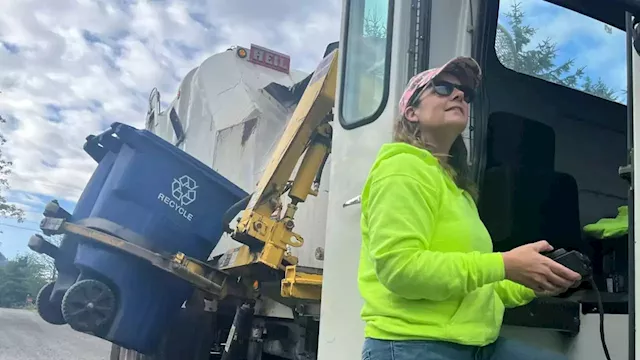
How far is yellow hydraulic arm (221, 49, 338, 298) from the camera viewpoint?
392 cm

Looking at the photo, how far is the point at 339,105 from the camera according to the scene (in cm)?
249

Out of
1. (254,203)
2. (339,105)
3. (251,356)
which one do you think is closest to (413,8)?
(339,105)

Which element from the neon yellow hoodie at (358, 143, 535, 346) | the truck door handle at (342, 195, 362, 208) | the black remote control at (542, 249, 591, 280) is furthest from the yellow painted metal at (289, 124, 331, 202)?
the black remote control at (542, 249, 591, 280)

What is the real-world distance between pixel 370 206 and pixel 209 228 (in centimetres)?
289

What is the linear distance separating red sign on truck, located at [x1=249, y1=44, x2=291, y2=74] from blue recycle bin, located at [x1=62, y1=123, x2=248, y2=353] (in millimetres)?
1929

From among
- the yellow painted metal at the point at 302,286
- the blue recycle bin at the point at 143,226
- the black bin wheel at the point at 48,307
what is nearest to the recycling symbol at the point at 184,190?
the blue recycle bin at the point at 143,226

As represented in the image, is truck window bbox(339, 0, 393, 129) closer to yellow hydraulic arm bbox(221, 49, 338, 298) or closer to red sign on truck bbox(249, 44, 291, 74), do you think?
yellow hydraulic arm bbox(221, 49, 338, 298)

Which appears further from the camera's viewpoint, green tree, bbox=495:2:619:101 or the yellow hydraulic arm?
the yellow hydraulic arm

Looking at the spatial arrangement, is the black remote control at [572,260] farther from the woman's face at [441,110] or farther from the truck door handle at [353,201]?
the truck door handle at [353,201]

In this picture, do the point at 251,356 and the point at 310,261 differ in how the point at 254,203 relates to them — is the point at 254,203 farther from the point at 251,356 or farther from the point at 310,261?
the point at 251,356

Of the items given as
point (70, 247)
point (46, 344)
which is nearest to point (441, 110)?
point (70, 247)

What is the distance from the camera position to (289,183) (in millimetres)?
4082

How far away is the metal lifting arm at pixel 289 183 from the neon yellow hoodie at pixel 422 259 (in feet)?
7.87

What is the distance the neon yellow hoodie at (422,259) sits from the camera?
4.39 feet
